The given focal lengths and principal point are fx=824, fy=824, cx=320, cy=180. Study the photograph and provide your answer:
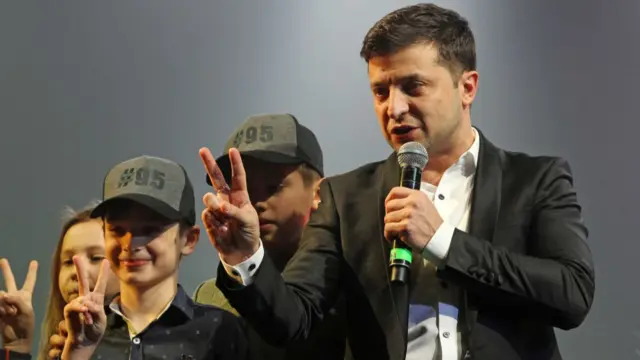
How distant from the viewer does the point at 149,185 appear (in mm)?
2088

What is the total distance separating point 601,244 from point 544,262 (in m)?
1.61

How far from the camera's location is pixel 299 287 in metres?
1.59

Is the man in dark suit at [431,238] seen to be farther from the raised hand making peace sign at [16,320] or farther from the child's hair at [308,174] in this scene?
the raised hand making peace sign at [16,320]

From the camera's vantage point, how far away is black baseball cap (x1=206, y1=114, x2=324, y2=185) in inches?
88.3

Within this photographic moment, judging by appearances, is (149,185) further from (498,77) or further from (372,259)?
(498,77)

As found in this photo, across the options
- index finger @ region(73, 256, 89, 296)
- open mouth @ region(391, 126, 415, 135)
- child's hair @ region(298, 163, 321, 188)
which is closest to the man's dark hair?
open mouth @ region(391, 126, 415, 135)

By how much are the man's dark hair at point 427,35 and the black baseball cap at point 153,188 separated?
660 millimetres

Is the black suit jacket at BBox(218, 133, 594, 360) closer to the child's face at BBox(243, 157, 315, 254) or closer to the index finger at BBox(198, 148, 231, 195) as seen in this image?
the index finger at BBox(198, 148, 231, 195)

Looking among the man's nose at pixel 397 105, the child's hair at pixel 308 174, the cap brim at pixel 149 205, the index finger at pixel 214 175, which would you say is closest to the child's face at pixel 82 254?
the cap brim at pixel 149 205

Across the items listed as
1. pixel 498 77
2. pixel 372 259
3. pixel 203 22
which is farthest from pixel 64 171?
pixel 372 259

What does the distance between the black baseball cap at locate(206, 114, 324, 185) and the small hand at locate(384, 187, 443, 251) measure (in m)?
0.84

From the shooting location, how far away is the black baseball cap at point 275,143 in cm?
224

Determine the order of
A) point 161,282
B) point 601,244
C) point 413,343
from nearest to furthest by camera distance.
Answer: point 413,343 → point 161,282 → point 601,244

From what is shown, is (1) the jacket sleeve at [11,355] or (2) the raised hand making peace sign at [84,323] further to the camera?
(1) the jacket sleeve at [11,355]
